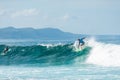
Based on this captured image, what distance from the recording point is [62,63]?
44094 mm

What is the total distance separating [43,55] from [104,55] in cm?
884

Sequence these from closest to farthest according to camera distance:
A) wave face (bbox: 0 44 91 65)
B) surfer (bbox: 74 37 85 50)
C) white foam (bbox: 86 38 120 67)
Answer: white foam (bbox: 86 38 120 67) → wave face (bbox: 0 44 91 65) → surfer (bbox: 74 37 85 50)

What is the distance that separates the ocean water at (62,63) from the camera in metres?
33.7

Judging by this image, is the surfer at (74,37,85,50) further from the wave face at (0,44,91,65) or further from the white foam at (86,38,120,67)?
the white foam at (86,38,120,67)

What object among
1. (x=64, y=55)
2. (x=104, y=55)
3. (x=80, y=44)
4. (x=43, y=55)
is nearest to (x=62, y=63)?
(x=104, y=55)

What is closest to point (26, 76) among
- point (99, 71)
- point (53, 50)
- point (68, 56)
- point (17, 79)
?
point (17, 79)

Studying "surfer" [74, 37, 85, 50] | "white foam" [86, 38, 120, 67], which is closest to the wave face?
"surfer" [74, 37, 85, 50]

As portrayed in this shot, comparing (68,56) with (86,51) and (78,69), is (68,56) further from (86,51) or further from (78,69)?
(78,69)

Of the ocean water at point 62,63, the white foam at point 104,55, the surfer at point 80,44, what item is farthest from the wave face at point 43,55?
the white foam at point 104,55

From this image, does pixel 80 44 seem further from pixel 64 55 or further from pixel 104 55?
pixel 104 55

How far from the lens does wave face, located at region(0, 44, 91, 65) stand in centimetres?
4716

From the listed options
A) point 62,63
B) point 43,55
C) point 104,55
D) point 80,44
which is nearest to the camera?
point 62,63

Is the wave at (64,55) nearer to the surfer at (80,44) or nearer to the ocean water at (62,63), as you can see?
the ocean water at (62,63)

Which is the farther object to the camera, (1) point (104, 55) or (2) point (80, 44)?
(2) point (80, 44)
